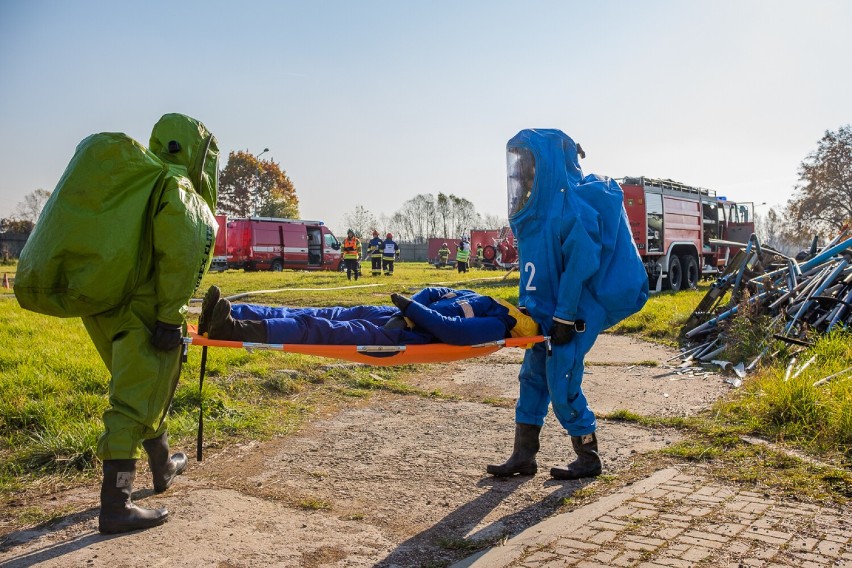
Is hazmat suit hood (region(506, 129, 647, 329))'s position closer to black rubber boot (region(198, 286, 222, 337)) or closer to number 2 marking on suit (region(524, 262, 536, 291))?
number 2 marking on suit (region(524, 262, 536, 291))

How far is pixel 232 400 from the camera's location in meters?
5.83

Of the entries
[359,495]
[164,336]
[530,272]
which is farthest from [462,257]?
[164,336]

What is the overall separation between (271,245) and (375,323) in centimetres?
2920

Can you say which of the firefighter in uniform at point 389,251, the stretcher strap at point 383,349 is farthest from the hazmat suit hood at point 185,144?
the firefighter in uniform at point 389,251

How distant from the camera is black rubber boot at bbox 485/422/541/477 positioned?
4340mm

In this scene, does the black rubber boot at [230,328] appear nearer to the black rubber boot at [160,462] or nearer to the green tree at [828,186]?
the black rubber boot at [160,462]

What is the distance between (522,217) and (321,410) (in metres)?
2.62

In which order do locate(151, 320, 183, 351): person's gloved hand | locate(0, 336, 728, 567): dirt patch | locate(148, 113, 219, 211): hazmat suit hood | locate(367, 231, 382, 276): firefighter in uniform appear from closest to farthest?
locate(0, 336, 728, 567): dirt patch, locate(151, 320, 183, 351): person's gloved hand, locate(148, 113, 219, 211): hazmat suit hood, locate(367, 231, 382, 276): firefighter in uniform

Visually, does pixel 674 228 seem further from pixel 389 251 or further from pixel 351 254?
pixel 389 251

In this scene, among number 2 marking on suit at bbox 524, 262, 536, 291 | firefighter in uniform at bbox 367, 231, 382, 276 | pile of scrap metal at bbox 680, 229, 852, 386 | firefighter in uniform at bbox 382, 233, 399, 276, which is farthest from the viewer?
firefighter in uniform at bbox 382, 233, 399, 276

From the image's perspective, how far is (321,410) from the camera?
5961 millimetres

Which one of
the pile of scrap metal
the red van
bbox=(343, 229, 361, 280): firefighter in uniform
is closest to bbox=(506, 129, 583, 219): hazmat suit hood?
the pile of scrap metal

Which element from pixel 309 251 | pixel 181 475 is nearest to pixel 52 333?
pixel 181 475

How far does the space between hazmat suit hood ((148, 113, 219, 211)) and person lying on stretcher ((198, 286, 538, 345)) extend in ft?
2.52
